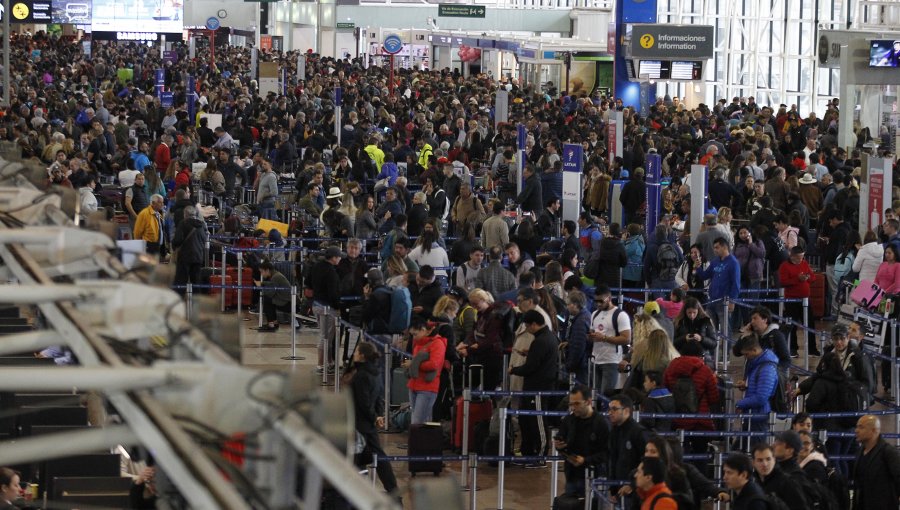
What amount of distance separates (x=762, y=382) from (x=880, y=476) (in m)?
1.64

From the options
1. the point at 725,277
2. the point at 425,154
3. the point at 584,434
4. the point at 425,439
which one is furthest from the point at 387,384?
the point at 425,154

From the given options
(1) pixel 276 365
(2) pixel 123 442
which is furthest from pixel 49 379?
(1) pixel 276 365

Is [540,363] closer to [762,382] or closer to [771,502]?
[762,382]

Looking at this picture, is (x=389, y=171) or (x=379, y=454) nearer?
(x=379, y=454)

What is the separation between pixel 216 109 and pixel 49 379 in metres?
33.7

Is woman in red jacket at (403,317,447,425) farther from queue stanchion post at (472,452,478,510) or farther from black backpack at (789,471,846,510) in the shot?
black backpack at (789,471,846,510)

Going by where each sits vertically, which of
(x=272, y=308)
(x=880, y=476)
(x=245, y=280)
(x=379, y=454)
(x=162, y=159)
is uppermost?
(x=162, y=159)

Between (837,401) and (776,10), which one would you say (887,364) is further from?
(776,10)

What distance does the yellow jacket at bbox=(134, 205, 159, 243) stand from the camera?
17875 mm

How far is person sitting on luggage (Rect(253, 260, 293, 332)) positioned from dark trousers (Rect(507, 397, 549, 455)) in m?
5.50

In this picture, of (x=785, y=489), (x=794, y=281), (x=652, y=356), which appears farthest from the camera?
(x=794, y=281)

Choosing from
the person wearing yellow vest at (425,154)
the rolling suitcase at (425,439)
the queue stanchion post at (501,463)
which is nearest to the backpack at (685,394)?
the queue stanchion post at (501,463)

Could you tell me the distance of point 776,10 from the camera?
139 feet

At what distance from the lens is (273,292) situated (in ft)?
56.4
